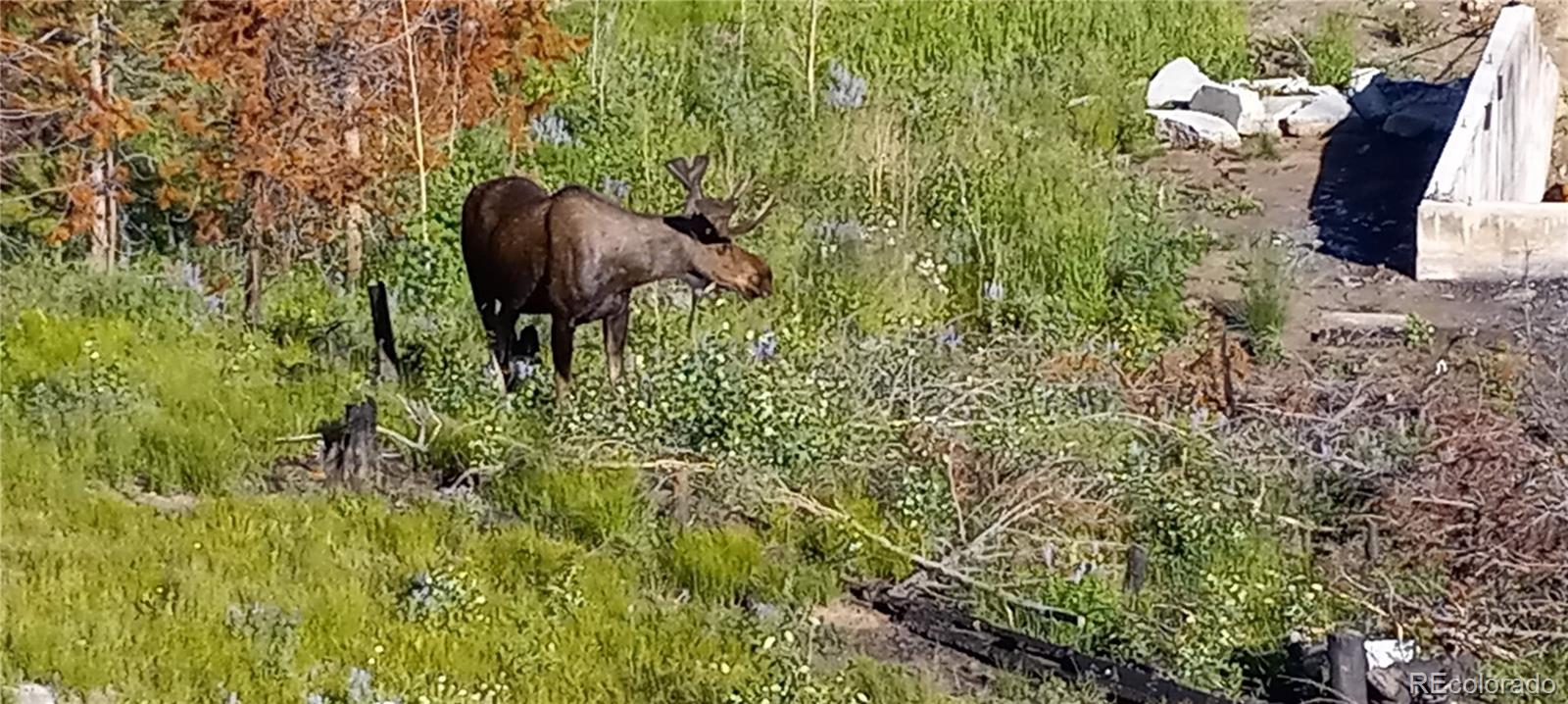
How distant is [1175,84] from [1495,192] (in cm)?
322

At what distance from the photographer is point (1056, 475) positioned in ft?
30.1

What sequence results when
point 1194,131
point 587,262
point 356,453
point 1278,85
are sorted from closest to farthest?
point 356,453 → point 587,262 → point 1194,131 → point 1278,85

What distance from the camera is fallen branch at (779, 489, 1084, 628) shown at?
8.24 m

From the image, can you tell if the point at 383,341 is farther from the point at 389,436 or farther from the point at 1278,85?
the point at 1278,85

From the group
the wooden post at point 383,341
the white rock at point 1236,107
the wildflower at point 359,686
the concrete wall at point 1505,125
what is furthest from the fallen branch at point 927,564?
the white rock at point 1236,107

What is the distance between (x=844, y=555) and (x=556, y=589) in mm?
1105

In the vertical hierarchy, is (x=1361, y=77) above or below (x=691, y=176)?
below

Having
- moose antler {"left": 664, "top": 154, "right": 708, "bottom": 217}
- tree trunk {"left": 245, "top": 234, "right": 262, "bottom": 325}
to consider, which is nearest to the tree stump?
moose antler {"left": 664, "top": 154, "right": 708, "bottom": 217}

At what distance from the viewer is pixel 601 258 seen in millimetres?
9852

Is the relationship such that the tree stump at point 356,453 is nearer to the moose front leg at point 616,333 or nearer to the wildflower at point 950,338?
the moose front leg at point 616,333

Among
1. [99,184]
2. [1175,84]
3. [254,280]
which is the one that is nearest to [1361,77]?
[1175,84]

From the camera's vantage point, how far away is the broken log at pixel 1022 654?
757 cm

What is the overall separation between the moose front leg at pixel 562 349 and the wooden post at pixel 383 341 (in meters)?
0.96
